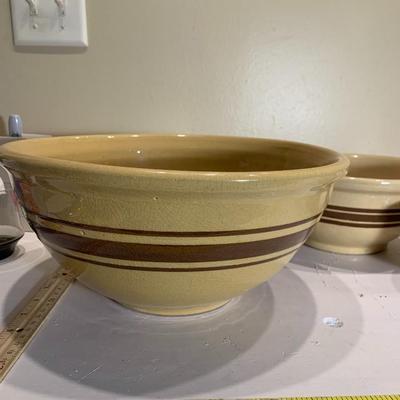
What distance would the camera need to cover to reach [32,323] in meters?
0.34

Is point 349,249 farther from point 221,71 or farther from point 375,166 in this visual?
point 221,71

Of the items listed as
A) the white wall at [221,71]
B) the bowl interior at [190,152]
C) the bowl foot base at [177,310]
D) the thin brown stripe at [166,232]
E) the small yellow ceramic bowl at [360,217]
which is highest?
the white wall at [221,71]

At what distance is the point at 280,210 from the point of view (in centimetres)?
27

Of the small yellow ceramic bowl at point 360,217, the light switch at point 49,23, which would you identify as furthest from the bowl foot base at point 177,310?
the light switch at point 49,23

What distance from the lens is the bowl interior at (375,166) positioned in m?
0.57

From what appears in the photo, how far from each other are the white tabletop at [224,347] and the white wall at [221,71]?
30 cm

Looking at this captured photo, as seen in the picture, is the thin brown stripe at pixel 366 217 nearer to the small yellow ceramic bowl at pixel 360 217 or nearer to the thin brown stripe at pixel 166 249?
the small yellow ceramic bowl at pixel 360 217

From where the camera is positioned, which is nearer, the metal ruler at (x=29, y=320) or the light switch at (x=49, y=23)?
the metal ruler at (x=29, y=320)

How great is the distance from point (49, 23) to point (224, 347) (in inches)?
21.2

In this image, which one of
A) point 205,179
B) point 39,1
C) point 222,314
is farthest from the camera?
point 39,1

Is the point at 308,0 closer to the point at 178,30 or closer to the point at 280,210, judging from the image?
the point at 178,30

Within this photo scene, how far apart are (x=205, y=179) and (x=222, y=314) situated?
0.60 ft

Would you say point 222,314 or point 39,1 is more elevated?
point 39,1

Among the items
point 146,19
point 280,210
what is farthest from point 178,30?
point 280,210
